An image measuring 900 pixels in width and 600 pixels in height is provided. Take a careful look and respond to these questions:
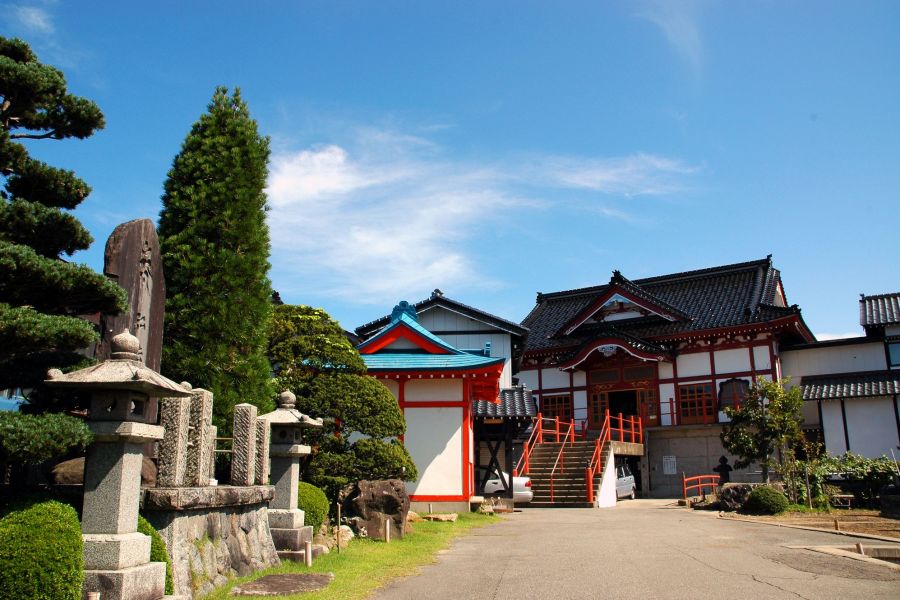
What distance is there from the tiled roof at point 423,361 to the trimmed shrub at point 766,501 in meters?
8.19

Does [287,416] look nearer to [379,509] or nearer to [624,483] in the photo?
[379,509]

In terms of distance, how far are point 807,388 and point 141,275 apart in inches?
1084

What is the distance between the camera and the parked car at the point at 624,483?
27.8 m

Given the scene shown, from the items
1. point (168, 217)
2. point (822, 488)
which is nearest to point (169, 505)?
point (168, 217)

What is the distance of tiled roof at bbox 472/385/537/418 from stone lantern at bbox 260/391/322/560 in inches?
533

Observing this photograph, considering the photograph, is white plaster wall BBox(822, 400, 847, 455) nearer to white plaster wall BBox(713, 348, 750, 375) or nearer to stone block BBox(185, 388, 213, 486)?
white plaster wall BBox(713, 348, 750, 375)

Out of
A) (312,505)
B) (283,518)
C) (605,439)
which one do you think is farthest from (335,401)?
(605,439)

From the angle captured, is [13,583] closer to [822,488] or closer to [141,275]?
[141,275]

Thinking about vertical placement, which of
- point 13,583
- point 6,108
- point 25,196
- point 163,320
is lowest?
point 13,583

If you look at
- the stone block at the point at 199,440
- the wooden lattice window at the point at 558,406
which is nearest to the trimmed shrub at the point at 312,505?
the stone block at the point at 199,440

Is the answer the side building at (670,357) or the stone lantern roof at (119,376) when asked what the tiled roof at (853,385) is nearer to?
the side building at (670,357)

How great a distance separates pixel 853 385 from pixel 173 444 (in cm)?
2804

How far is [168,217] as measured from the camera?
11750 millimetres

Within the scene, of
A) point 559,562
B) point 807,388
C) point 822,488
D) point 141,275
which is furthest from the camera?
point 807,388
